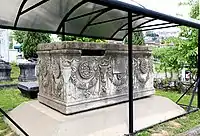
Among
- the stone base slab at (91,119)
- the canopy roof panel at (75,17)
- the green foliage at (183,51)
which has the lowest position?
the stone base slab at (91,119)

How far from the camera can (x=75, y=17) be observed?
6062mm

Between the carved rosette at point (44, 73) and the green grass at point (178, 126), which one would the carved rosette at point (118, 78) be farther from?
the carved rosette at point (44, 73)

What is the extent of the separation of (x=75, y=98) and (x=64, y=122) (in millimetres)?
621

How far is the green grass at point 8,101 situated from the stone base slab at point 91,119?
8.8 inches

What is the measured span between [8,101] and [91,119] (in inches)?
159

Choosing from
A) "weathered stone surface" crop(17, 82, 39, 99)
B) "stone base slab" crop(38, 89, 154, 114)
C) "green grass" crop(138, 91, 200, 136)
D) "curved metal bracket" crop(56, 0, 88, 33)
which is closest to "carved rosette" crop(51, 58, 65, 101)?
"stone base slab" crop(38, 89, 154, 114)

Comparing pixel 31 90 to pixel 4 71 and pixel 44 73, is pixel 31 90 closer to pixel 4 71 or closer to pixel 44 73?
pixel 44 73

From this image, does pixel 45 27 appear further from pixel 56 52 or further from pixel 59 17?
pixel 56 52

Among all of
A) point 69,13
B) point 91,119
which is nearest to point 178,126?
point 91,119

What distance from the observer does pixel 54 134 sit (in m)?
3.80

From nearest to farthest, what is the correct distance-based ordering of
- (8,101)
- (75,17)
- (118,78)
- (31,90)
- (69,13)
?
(118,78) < (69,13) < (75,17) < (8,101) < (31,90)

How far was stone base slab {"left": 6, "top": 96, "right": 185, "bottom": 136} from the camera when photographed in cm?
402

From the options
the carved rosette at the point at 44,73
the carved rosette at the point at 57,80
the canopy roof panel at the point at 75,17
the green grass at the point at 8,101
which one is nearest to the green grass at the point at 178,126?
the carved rosette at the point at 57,80

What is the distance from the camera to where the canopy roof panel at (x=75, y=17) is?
462 cm
